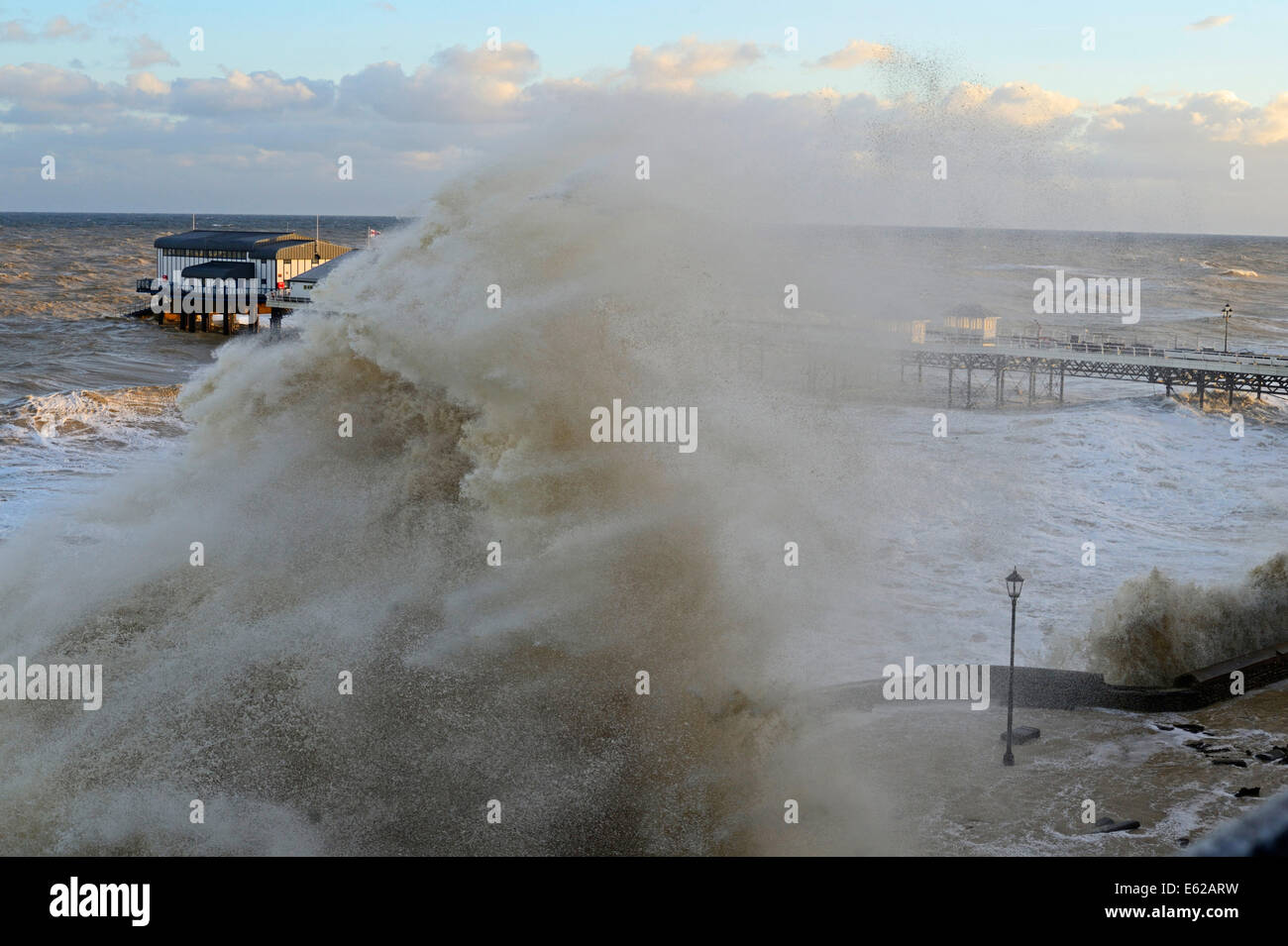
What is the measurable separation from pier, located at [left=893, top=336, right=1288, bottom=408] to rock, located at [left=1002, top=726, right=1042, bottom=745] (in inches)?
1137

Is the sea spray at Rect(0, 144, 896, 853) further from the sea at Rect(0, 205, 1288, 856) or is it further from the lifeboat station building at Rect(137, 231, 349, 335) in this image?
the lifeboat station building at Rect(137, 231, 349, 335)

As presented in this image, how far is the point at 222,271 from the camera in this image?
66938mm

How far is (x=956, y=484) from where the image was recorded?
29.8 meters

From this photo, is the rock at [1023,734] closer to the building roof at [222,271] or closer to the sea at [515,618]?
the sea at [515,618]

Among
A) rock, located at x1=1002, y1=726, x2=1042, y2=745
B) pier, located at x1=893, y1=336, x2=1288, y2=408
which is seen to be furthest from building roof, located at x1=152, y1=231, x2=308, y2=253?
rock, located at x1=1002, y1=726, x2=1042, y2=745

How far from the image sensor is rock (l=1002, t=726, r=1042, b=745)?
50.4 ft

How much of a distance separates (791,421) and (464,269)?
462 cm

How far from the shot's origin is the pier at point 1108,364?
4241cm

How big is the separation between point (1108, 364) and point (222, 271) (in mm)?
49329

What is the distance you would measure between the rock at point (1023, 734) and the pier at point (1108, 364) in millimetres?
28878

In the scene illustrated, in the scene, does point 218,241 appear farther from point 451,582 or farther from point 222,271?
point 451,582
